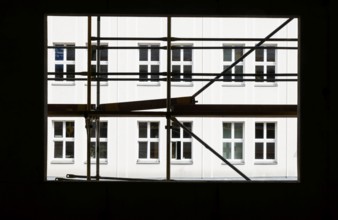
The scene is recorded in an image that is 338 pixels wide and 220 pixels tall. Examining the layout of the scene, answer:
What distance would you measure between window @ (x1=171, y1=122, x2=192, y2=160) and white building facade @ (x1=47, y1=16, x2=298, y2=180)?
0.17 feet

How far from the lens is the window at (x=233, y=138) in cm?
2541

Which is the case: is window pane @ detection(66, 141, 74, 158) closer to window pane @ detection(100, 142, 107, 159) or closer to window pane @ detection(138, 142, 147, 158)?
window pane @ detection(100, 142, 107, 159)

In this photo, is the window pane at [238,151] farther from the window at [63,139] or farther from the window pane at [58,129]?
the window pane at [58,129]

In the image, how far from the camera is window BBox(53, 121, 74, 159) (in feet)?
78.1

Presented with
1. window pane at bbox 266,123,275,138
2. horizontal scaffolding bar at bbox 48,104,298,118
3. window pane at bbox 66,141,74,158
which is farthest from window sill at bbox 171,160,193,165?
horizontal scaffolding bar at bbox 48,104,298,118

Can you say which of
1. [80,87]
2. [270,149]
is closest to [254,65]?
[270,149]

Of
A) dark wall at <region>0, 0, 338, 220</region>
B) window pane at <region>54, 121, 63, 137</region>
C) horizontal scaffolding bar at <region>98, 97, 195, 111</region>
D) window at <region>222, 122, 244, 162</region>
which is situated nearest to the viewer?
dark wall at <region>0, 0, 338, 220</region>

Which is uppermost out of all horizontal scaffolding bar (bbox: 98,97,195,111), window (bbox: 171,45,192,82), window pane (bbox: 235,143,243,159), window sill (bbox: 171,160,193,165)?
window (bbox: 171,45,192,82)
